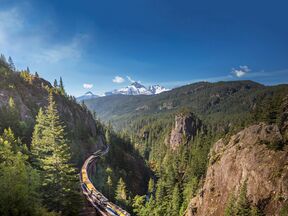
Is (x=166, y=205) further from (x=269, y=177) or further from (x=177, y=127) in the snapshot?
(x=177, y=127)

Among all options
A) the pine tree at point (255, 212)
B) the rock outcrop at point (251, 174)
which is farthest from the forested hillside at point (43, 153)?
the pine tree at point (255, 212)

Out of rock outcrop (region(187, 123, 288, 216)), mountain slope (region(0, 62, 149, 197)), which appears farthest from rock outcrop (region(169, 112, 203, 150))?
rock outcrop (region(187, 123, 288, 216))

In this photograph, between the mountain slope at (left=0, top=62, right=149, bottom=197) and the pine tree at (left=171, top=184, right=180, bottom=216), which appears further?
the pine tree at (left=171, top=184, right=180, bottom=216)

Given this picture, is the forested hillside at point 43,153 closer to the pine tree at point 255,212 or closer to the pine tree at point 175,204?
the pine tree at point 175,204

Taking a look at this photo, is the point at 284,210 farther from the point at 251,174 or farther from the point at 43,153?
the point at 43,153

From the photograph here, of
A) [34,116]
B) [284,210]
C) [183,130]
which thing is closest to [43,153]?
[34,116]

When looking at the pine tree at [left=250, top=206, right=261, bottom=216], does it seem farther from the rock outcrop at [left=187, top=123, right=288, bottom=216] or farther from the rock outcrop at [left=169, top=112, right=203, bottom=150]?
the rock outcrop at [left=169, top=112, right=203, bottom=150]

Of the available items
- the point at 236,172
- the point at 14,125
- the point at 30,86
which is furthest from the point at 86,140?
the point at 236,172
